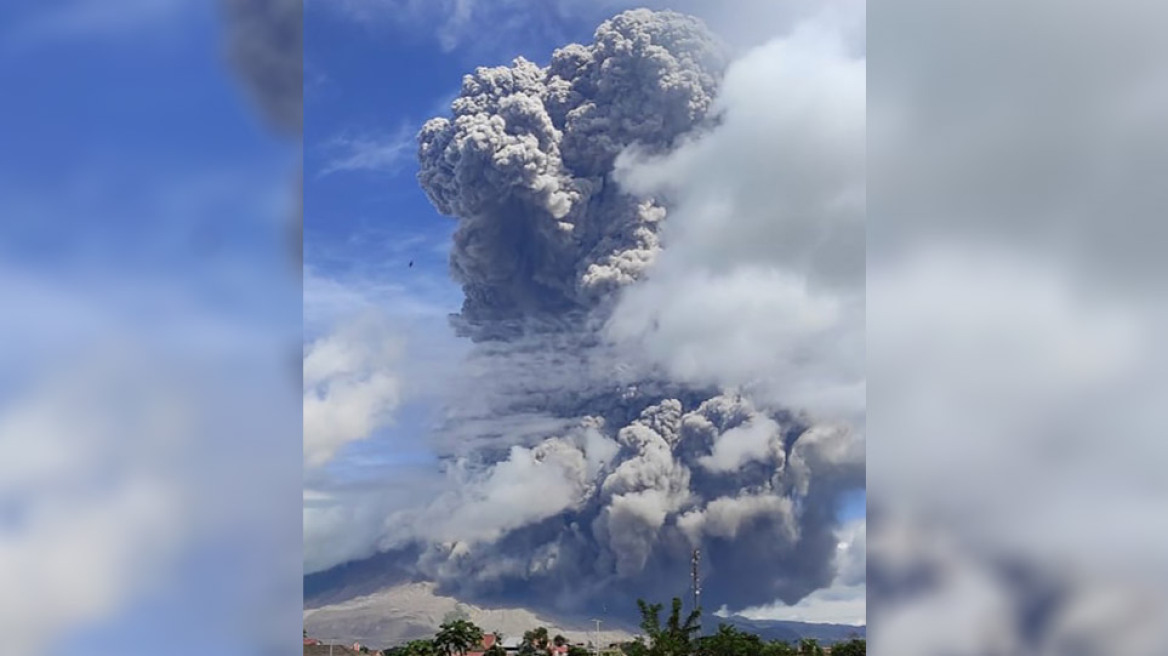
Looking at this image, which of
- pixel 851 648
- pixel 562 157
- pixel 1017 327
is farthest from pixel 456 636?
pixel 1017 327

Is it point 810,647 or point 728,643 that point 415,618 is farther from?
point 810,647

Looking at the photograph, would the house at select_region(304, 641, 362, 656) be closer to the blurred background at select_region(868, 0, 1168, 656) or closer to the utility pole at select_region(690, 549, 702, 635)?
the utility pole at select_region(690, 549, 702, 635)

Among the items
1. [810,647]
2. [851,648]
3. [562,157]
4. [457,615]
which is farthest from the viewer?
[562,157]

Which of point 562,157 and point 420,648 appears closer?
point 420,648

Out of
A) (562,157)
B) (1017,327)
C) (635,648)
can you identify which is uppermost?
(562,157)

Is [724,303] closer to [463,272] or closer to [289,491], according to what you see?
[463,272]

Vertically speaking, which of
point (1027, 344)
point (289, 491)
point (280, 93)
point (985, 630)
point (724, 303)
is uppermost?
point (280, 93)

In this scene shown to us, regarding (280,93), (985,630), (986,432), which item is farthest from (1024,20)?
(280,93)
